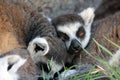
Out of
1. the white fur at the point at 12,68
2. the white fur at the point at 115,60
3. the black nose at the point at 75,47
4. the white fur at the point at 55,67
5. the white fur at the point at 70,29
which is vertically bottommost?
the white fur at the point at 115,60

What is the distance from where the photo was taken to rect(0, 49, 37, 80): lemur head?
5.30 m

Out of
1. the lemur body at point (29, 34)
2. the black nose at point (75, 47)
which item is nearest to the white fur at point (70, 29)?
the black nose at point (75, 47)

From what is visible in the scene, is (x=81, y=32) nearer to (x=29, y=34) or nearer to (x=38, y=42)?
(x=29, y=34)

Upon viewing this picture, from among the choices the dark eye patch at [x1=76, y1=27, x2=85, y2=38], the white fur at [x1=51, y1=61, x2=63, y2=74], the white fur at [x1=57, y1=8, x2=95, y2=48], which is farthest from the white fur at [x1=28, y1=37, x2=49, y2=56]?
the dark eye patch at [x1=76, y1=27, x2=85, y2=38]

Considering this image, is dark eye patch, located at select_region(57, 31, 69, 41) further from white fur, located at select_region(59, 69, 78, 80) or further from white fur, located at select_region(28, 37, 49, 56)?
white fur, located at select_region(28, 37, 49, 56)

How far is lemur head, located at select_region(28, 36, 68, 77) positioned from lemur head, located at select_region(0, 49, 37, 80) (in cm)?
25

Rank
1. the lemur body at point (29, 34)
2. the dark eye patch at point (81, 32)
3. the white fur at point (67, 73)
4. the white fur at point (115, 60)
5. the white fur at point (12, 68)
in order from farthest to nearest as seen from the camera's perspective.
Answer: the dark eye patch at point (81, 32) → the white fur at point (115, 60) → the lemur body at point (29, 34) → the white fur at point (67, 73) → the white fur at point (12, 68)

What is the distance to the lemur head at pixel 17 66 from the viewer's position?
5301mm

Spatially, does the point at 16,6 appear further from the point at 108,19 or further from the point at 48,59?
the point at 108,19

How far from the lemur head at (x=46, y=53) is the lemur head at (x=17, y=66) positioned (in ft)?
0.82

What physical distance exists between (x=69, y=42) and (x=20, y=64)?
1607 millimetres

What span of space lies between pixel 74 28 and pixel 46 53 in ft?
4.45

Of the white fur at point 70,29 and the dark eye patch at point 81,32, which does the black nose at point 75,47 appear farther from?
the dark eye patch at point 81,32

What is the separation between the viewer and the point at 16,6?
674 cm
